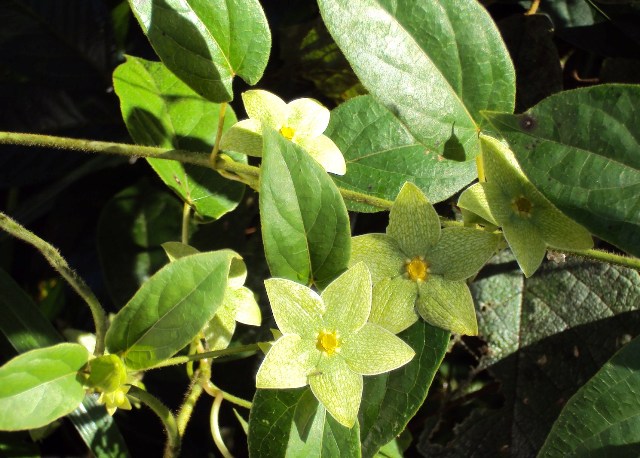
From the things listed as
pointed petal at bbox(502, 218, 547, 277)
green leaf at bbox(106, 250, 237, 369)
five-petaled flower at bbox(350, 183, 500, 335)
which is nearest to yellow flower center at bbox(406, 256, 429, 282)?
five-petaled flower at bbox(350, 183, 500, 335)

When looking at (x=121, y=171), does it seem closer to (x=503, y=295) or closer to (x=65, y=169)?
(x=65, y=169)

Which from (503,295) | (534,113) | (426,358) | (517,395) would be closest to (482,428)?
(517,395)

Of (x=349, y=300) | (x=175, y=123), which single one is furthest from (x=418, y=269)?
(x=175, y=123)

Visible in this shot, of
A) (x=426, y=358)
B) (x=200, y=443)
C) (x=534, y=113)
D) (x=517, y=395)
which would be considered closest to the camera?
(x=534, y=113)

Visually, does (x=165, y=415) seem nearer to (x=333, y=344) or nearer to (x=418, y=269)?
(x=333, y=344)

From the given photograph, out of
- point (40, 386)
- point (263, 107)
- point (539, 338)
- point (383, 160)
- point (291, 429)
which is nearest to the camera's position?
point (40, 386)

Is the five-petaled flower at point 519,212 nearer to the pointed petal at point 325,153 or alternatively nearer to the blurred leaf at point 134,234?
the pointed petal at point 325,153

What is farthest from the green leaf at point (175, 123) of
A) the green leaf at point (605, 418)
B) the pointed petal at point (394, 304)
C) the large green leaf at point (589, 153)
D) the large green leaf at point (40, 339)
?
the green leaf at point (605, 418)

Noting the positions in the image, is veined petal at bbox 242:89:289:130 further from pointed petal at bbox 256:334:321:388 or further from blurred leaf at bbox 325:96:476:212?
pointed petal at bbox 256:334:321:388
